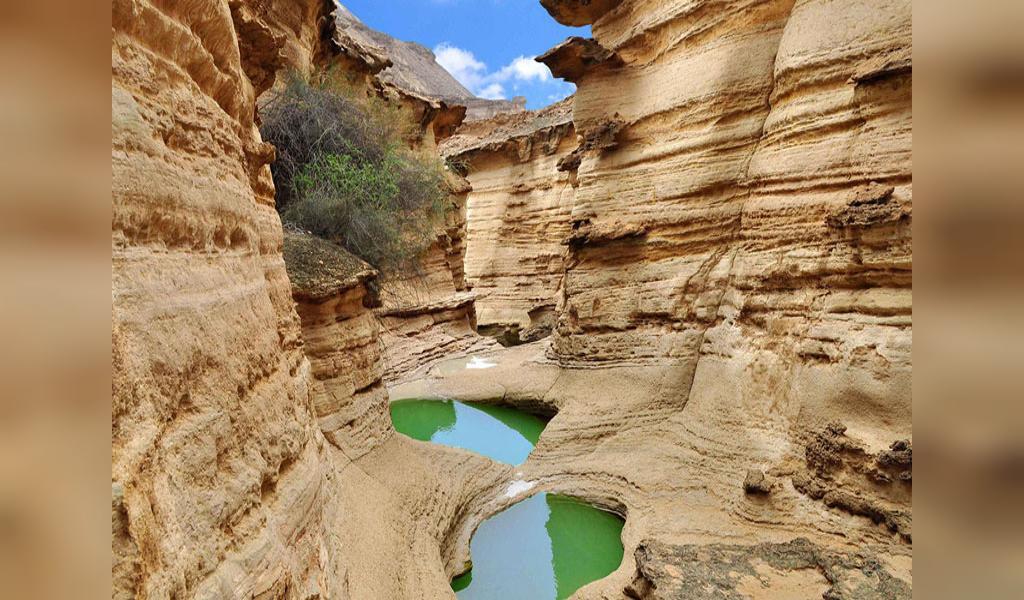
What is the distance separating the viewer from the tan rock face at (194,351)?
1.37 metres

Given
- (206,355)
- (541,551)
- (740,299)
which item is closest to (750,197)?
(740,299)

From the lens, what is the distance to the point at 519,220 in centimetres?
1742

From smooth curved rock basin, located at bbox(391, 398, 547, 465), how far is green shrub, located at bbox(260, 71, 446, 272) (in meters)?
2.80

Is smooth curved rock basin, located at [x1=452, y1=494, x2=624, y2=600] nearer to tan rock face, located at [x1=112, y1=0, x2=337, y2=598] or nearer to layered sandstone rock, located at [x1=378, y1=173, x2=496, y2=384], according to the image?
tan rock face, located at [x1=112, y1=0, x2=337, y2=598]

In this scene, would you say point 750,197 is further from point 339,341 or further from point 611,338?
point 339,341

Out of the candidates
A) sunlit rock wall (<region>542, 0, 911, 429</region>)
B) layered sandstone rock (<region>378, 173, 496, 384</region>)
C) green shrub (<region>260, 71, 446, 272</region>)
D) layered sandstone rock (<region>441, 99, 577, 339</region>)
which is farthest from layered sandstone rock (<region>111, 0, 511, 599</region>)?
layered sandstone rock (<region>441, 99, 577, 339</region>)

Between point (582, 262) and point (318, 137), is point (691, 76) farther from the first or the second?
point (318, 137)

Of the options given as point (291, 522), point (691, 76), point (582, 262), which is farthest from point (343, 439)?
point (691, 76)

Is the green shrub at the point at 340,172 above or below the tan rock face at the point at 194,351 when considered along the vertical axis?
above

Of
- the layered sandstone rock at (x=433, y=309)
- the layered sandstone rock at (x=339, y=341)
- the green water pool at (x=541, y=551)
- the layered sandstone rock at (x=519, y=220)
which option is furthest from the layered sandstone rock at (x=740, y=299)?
the layered sandstone rock at (x=519, y=220)

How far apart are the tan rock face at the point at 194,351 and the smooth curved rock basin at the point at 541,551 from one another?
111 inches

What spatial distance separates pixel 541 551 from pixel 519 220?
13077 millimetres

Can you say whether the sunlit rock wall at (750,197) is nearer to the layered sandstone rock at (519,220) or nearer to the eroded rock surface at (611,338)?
the eroded rock surface at (611,338)

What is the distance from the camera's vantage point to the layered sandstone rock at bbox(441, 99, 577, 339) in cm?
1612
